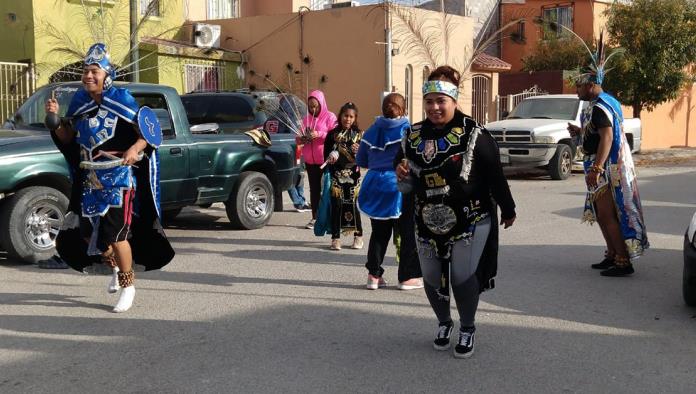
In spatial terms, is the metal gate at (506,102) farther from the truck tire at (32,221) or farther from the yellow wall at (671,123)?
the truck tire at (32,221)

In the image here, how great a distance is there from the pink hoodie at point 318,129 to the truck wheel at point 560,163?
9.12m

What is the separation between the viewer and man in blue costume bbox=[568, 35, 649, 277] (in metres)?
7.51

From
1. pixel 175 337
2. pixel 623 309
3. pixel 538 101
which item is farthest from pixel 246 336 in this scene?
pixel 538 101

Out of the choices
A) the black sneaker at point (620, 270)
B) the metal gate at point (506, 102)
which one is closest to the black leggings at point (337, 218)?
the black sneaker at point (620, 270)

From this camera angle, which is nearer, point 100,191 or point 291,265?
point 100,191

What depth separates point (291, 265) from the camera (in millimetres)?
8305

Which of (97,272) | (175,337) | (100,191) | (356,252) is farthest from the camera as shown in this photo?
(356,252)

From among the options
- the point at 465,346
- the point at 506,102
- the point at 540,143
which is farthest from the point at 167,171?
the point at 506,102

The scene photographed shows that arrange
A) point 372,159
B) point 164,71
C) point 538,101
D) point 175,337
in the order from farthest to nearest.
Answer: point 164,71
point 538,101
point 372,159
point 175,337

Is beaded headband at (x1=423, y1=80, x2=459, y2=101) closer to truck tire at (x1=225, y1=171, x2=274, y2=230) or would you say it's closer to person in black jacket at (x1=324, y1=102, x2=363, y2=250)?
person in black jacket at (x1=324, y1=102, x2=363, y2=250)

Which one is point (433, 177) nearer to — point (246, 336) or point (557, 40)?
point (246, 336)

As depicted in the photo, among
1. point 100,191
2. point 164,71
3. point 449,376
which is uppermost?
point 164,71

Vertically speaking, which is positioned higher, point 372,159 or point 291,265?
point 372,159

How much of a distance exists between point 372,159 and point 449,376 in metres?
2.79
